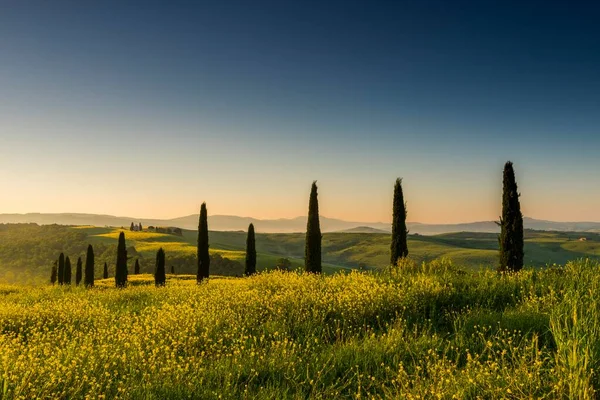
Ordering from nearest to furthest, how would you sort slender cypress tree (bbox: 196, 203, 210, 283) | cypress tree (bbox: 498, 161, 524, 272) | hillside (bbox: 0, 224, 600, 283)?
cypress tree (bbox: 498, 161, 524, 272) → slender cypress tree (bbox: 196, 203, 210, 283) → hillside (bbox: 0, 224, 600, 283)

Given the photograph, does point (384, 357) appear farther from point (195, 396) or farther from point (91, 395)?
point (91, 395)

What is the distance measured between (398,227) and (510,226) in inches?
318

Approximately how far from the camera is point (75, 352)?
315 inches

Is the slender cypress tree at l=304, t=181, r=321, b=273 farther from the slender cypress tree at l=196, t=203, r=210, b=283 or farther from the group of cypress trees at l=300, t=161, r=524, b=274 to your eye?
the slender cypress tree at l=196, t=203, r=210, b=283

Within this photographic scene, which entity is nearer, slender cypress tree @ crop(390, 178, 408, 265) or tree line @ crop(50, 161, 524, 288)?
tree line @ crop(50, 161, 524, 288)

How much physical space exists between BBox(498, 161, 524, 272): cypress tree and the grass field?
14523 mm

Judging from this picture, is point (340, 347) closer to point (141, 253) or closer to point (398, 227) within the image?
point (398, 227)

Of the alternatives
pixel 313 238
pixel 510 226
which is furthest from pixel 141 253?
pixel 510 226

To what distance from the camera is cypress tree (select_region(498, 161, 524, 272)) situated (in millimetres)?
26781

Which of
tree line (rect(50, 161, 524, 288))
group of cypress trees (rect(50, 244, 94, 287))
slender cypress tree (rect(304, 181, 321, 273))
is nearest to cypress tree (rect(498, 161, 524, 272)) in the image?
tree line (rect(50, 161, 524, 288))

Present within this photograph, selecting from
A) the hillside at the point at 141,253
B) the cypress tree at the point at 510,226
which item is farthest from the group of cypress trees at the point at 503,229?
the hillside at the point at 141,253

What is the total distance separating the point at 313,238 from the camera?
34.3 meters

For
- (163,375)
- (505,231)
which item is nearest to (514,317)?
(163,375)

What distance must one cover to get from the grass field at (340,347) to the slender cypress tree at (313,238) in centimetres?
1964
